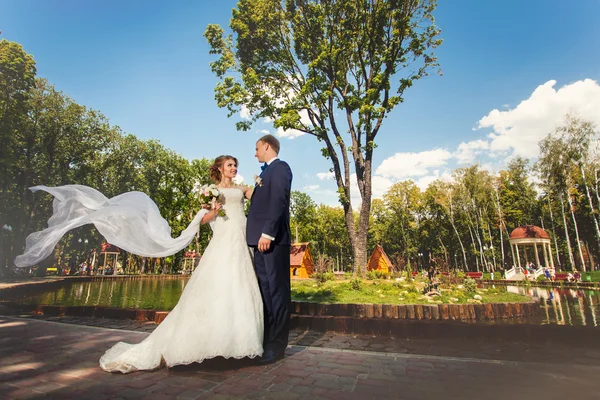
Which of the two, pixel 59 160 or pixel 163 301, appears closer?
pixel 163 301

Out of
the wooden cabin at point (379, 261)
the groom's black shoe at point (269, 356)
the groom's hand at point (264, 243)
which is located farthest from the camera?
the wooden cabin at point (379, 261)

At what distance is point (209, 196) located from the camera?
12.4ft

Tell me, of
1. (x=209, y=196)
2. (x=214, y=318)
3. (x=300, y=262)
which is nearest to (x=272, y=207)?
(x=209, y=196)

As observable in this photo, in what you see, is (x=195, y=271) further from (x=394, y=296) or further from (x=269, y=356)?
(x=394, y=296)

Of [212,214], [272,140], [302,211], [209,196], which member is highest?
[302,211]

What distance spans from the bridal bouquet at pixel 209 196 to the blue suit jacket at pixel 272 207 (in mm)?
432

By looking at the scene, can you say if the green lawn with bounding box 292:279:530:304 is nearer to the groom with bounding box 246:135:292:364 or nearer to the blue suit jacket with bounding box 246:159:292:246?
the groom with bounding box 246:135:292:364

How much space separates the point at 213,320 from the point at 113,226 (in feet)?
6.75

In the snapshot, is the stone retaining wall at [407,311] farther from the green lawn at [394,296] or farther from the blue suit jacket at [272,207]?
the blue suit jacket at [272,207]

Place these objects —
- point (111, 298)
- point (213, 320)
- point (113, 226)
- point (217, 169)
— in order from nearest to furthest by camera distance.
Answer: point (213, 320) → point (113, 226) → point (217, 169) → point (111, 298)

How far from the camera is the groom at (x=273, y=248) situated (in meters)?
3.56

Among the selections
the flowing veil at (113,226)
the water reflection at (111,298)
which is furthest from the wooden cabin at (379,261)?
the flowing veil at (113,226)

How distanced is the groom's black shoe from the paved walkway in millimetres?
104

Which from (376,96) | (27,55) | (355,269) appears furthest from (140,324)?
(27,55)
